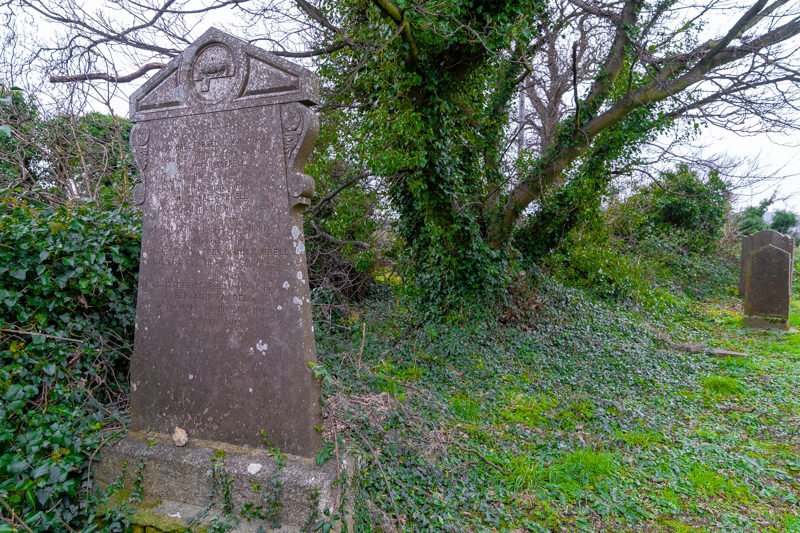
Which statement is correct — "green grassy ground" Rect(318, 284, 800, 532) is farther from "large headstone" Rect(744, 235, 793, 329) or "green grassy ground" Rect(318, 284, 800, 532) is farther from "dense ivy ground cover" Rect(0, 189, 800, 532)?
"large headstone" Rect(744, 235, 793, 329)

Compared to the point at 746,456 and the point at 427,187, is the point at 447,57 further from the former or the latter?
the point at 746,456

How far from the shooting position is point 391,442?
11.8 feet

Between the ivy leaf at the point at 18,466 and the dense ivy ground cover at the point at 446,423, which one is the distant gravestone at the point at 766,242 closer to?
the dense ivy ground cover at the point at 446,423

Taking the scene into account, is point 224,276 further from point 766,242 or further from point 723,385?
point 766,242

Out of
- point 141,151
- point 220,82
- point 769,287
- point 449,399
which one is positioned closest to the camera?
point 220,82

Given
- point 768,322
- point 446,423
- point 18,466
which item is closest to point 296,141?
point 18,466

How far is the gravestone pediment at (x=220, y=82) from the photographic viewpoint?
2.87 meters

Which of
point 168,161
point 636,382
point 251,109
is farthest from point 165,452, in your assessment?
point 636,382

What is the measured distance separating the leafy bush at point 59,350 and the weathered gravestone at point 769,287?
1085 cm

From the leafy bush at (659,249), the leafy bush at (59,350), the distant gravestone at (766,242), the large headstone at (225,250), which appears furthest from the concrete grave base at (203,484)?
the distant gravestone at (766,242)

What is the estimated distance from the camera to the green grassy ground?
11.0ft

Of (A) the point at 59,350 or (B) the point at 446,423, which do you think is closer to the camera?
(A) the point at 59,350

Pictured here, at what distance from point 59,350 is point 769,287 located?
37.6ft

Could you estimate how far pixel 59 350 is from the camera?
10.4 ft
